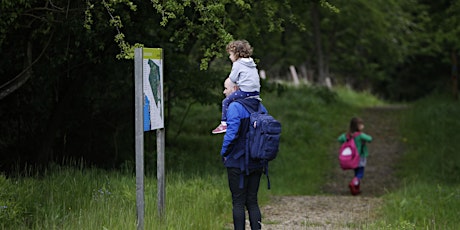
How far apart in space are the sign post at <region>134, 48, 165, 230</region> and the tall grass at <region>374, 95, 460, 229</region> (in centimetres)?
267

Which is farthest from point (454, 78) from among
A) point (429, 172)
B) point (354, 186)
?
point (354, 186)

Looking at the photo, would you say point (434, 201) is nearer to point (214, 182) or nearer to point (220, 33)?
point (214, 182)

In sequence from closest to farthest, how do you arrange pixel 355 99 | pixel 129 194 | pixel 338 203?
1. pixel 129 194
2. pixel 338 203
3. pixel 355 99

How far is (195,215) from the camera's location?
23.7 feet

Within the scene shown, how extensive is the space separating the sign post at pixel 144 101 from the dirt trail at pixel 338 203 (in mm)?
2112

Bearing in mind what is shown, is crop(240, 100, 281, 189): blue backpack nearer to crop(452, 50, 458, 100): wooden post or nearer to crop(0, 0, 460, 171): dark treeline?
crop(0, 0, 460, 171): dark treeline

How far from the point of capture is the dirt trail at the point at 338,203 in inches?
321

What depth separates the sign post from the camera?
236 inches

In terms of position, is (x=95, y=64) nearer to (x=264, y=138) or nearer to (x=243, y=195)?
(x=243, y=195)

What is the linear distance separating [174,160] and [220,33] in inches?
201

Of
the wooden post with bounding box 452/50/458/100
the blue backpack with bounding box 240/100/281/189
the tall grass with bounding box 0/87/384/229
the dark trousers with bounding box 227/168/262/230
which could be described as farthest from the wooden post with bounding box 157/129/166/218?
the wooden post with bounding box 452/50/458/100

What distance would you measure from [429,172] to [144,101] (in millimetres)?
9353

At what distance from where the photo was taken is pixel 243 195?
635 centimetres

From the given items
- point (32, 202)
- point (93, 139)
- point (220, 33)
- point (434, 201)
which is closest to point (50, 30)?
point (93, 139)
